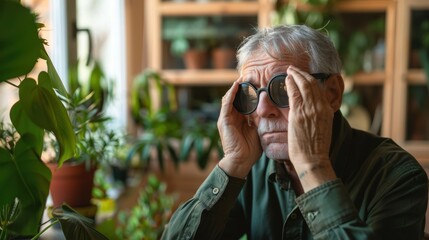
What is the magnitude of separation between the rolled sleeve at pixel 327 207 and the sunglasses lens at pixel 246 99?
1.00 feet

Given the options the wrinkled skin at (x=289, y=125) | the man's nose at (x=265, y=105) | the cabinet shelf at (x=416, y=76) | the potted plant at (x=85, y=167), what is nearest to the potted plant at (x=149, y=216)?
the potted plant at (x=85, y=167)

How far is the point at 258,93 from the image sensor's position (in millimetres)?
1260

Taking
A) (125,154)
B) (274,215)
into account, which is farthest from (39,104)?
(125,154)

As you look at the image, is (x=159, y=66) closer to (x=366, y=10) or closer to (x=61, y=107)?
(x=366, y=10)

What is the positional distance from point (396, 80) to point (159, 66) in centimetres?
152

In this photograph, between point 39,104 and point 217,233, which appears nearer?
point 39,104

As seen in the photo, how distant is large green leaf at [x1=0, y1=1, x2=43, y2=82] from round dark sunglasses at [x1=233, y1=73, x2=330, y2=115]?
57 cm

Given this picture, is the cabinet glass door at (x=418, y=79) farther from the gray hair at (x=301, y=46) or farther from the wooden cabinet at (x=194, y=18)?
the gray hair at (x=301, y=46)

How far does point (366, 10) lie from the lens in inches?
126

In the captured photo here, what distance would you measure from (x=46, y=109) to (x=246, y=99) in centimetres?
55

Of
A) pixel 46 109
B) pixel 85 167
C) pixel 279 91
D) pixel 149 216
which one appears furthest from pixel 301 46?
pixel 149 216

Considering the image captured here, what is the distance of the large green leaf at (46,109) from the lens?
0.92 meters

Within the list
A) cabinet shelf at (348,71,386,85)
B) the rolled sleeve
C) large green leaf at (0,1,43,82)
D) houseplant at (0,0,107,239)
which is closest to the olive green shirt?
the rolled sleeve

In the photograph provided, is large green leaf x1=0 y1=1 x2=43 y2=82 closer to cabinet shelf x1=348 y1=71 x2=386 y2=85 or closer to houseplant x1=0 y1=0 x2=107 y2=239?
houseplant x1=0 y1=0 x2=107 y2=239
